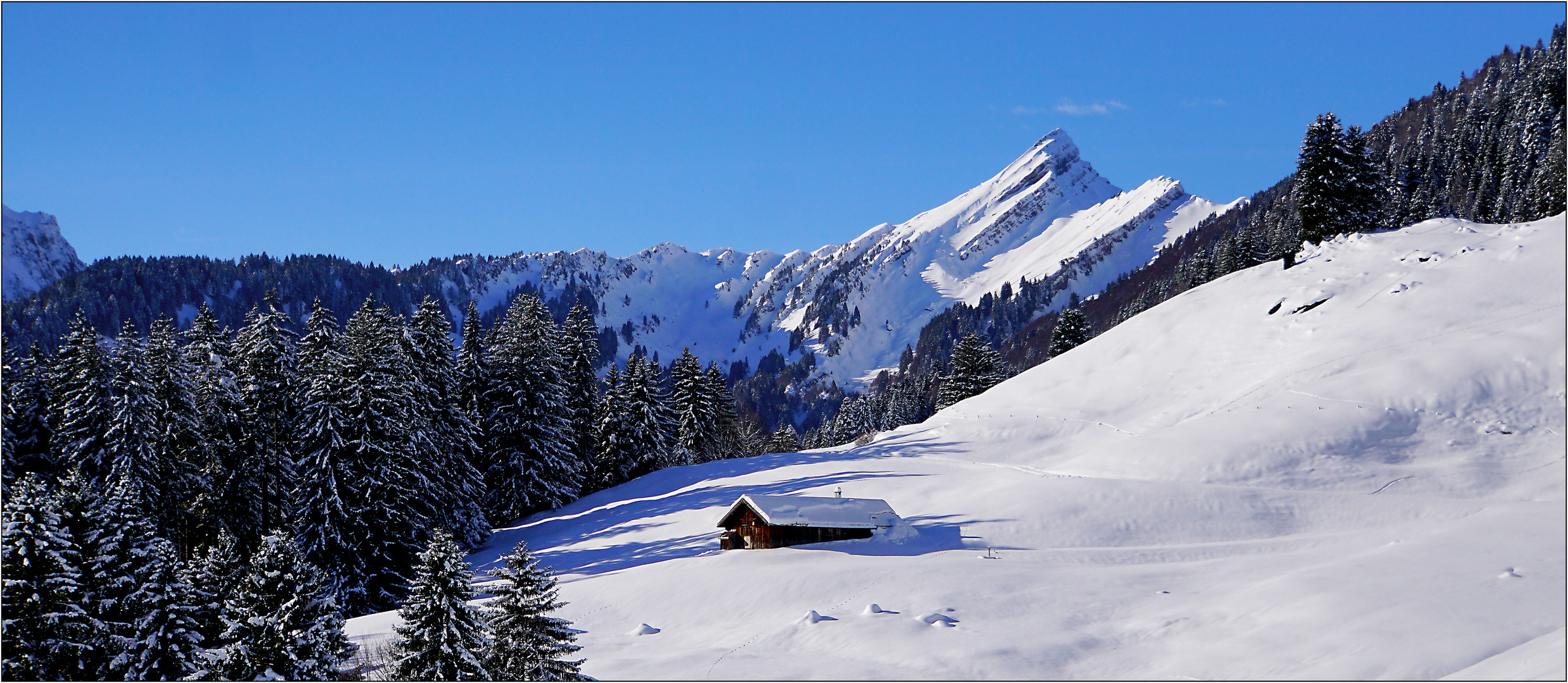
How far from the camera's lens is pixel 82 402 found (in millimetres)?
36219

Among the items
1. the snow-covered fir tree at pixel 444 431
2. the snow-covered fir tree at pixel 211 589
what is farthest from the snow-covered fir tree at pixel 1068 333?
the snow-covered fir tree at pixel 211 589

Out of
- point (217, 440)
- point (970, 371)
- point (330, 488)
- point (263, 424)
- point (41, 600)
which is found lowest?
point (41, 600)

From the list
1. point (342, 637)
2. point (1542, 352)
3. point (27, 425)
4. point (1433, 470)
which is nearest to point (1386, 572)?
point (1433, 470)

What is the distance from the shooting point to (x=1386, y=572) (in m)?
26.8

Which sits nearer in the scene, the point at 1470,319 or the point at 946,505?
the point at 946,505

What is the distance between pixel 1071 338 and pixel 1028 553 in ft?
165

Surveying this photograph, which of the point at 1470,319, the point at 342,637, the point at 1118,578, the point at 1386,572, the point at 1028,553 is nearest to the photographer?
the point at 342,637

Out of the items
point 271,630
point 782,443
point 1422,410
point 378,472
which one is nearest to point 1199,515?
point 1422,410

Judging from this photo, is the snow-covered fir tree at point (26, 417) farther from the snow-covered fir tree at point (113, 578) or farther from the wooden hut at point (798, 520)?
the wooden hut at point (798, 520)

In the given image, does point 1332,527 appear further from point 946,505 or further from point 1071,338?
point 1071,338

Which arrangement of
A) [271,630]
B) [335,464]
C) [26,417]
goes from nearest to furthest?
[271,630]
[335,464]
[26,417]

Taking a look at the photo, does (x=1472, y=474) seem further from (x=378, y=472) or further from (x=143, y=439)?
(x=143, y=439)

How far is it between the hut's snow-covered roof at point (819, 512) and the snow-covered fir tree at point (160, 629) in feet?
71.0

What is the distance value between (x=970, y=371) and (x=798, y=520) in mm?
40349
